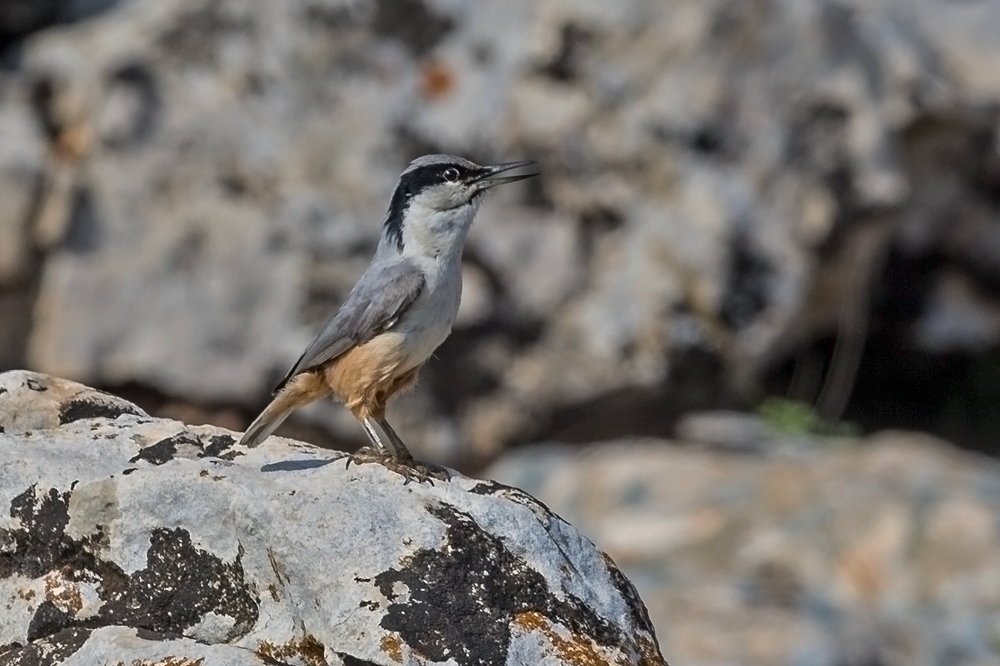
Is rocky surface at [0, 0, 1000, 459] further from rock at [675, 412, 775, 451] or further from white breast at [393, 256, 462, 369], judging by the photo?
white breast at [393, 256, 462, 369]

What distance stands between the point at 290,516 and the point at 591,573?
3.04ft

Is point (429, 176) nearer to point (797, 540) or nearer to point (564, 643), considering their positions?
point (564, 643)

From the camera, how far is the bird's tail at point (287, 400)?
5.48 meters

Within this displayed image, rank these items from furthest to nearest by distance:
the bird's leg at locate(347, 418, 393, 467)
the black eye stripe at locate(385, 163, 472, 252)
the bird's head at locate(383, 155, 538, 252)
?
the black eye stripe at locate(385, 163, 472, 252), the bird's head at locate(383, 155, 538, 252), the bird's leg at locate(347, 418, 393, 467)

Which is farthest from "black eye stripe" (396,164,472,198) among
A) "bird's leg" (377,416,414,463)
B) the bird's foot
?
the bird's foot

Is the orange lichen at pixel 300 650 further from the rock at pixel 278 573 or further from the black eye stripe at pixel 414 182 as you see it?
the black eye stripe at pixel 414 182

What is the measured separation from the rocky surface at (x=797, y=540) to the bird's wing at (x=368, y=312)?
123 inches

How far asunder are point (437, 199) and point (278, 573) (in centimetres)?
237

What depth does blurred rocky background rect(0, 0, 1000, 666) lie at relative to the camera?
1030cm

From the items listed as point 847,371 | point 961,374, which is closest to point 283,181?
point 847,371

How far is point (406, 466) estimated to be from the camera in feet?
16.1

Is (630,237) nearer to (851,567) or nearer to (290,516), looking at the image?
(851,567)

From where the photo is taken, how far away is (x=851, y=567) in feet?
30.6

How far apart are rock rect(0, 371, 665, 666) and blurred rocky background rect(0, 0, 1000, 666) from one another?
215 inches
